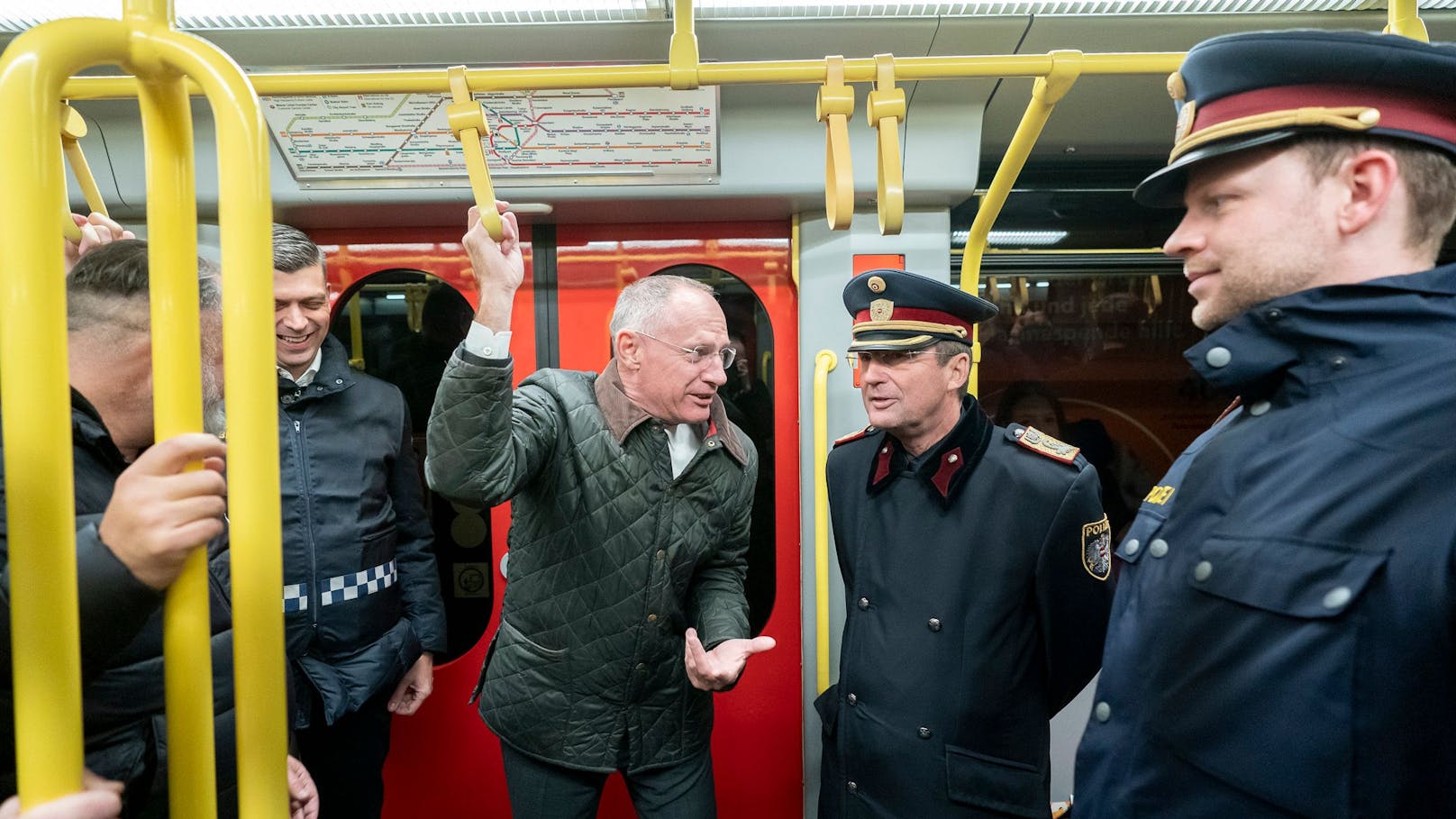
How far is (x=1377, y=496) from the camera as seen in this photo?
806 millimetres

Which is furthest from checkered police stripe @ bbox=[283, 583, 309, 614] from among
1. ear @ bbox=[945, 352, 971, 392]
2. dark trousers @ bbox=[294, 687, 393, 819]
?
ear @ bbox=[945, 352, 971, 392]

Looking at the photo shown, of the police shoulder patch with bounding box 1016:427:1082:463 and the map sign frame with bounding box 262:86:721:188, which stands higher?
the map sign frame with bounding box 262:86:721:188

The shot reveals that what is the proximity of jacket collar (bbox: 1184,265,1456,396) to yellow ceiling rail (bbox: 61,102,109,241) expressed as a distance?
1651mm

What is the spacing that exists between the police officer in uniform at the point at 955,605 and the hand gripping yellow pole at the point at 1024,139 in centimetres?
12

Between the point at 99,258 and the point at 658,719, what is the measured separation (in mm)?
1434

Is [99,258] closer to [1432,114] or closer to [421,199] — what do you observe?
[421,199]

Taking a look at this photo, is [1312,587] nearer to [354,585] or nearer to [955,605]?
[955,605]

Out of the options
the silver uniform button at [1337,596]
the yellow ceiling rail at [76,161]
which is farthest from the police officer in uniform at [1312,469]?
the yellow ceiling rail at [76,161]

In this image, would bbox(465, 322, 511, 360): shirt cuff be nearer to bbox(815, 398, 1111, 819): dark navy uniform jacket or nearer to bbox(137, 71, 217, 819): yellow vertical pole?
bbox(137, 71, 217, 819): yellow vertical pole

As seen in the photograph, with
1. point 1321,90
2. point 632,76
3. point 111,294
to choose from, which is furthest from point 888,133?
point 111,294

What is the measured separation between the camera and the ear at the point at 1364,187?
85cm

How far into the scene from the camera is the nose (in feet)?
3.19

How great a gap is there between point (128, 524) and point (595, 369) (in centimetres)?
198

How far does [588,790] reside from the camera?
183 cm
